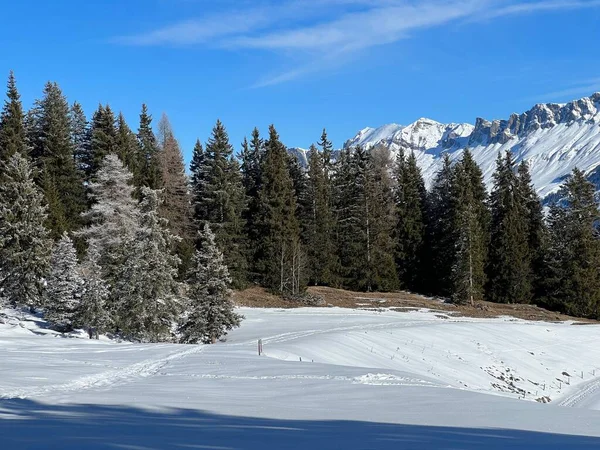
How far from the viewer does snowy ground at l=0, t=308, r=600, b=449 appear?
7.68 metres

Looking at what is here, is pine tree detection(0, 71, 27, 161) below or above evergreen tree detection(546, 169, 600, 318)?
above

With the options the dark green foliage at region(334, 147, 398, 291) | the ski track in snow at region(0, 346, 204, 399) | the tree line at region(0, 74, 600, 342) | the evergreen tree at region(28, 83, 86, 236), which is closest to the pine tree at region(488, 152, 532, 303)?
the tree line at region(0, 74, 600, 342)

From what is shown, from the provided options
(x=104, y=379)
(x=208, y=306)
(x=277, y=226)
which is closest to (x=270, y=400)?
(x=104, y=379)

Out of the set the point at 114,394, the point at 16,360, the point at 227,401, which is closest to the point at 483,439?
the point at 227,401

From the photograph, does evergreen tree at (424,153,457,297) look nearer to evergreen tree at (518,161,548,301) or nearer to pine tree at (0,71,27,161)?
evergreen tree at (518,161,548,301)

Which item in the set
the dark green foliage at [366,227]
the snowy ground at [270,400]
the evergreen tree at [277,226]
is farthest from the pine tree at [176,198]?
the snowy ground at [270,400]

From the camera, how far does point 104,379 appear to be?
1396cm

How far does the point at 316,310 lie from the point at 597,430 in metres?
34.3

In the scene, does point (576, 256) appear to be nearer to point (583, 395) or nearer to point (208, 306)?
point (583, 395)

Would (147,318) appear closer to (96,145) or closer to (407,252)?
(96,145)

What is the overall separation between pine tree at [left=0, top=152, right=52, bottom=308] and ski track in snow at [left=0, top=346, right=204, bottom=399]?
51.3 ft

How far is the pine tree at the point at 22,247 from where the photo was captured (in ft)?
101

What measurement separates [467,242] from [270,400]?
144 feet

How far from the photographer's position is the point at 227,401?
36.2 feet
